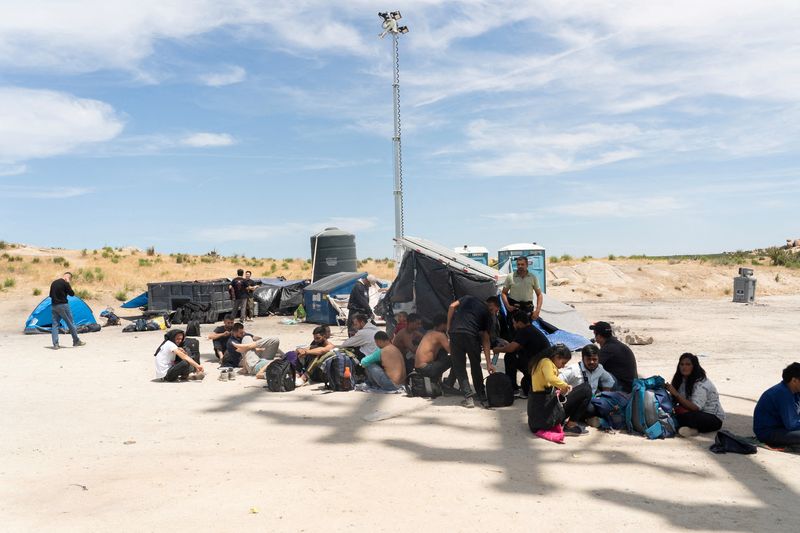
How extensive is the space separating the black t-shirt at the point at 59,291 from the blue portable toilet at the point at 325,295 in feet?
20.2

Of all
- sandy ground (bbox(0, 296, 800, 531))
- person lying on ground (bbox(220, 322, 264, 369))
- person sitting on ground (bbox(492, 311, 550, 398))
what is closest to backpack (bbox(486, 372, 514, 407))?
sandy ground (bbox(0, 296, 800, 531))

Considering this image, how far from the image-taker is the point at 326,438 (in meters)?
6.83

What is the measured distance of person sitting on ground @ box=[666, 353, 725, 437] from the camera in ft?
22.4

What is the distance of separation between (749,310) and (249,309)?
1603 centimetres

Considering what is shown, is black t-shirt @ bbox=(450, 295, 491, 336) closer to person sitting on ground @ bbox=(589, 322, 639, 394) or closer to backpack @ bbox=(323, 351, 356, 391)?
person sitting on ground @ bbox=(589, 322, 639, 394)

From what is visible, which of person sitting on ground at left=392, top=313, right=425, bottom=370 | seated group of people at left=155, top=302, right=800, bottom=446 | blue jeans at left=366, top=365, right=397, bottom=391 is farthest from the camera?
person sitting on ground at left=392, top=313, right=425, bottom=370

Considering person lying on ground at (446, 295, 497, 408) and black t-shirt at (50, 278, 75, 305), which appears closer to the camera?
person lying on ground at (446, 295, 497, 408)

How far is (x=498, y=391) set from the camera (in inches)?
322

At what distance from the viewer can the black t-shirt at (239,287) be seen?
18750mm

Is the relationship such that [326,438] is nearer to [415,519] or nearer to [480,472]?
[480,472]

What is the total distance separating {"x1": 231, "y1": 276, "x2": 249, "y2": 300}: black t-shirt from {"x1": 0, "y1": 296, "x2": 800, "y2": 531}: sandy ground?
890 centimetres

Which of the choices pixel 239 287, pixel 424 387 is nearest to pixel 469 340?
pixel 424 387

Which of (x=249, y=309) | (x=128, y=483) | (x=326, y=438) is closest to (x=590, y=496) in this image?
(x=326, y=438)

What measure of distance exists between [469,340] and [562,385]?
71.2 inches
